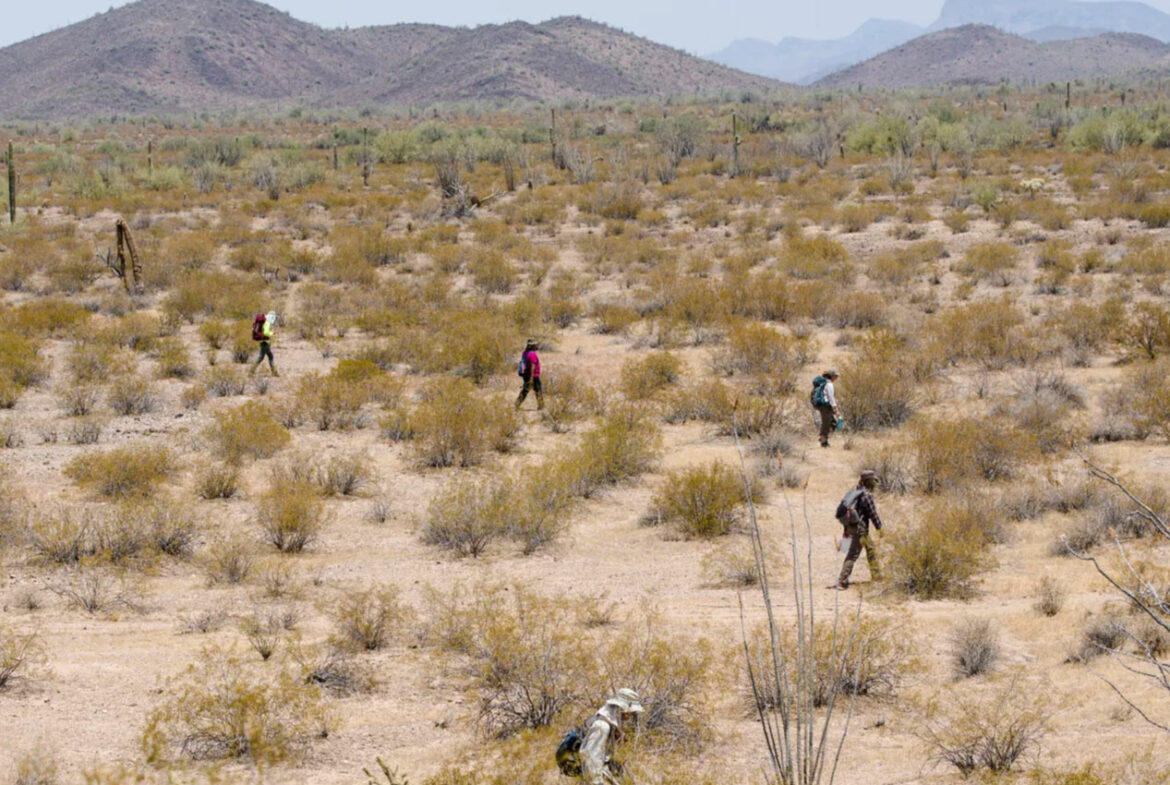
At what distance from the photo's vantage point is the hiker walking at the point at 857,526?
11.5 meters

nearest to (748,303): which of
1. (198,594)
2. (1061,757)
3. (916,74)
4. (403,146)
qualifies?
(198,594)

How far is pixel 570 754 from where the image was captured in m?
7.68

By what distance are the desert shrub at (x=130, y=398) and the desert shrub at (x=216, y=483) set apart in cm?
452

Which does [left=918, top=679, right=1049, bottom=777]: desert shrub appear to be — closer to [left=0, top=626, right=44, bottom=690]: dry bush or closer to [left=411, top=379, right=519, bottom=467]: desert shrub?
[left=0, top=626, right=44, bottom=690]: dry bush

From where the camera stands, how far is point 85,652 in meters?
10.0

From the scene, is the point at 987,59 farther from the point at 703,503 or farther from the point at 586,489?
the point at 703,503

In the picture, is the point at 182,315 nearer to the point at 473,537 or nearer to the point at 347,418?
the point at 347,418

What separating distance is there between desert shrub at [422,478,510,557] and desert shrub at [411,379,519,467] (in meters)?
2.69

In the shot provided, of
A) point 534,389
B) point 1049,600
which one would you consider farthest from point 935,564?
point 534,389

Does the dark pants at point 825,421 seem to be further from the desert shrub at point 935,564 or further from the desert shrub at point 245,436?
the desert shrub at point 245,436

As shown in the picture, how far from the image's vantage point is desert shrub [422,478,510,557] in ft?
42.5

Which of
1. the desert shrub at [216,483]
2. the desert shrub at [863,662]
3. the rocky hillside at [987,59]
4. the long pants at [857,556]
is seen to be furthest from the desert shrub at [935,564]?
the rocky hillside at [987,59]

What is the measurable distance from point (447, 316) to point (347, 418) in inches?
277

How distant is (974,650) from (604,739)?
390 centimetres
